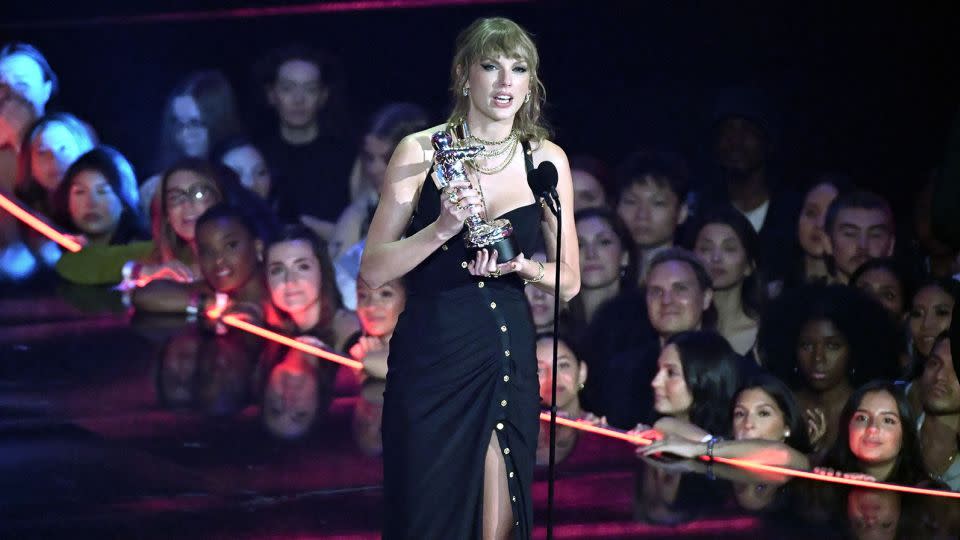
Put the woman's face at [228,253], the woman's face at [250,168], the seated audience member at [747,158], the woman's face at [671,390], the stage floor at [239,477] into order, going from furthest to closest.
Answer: the woman's face at [250,168] → the woman's face at [228,253] → the seated audience member at [747,158] → the woman's face at [671,390] → the stage floor at [239,477]

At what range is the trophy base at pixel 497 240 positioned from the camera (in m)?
3.28

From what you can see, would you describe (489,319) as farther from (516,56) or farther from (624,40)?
(624,40)

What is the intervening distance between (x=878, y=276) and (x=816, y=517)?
168cm

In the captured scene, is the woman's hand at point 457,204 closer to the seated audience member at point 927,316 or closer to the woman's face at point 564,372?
the woman's face at point 564,372

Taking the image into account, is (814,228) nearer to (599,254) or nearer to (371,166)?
(599,254)

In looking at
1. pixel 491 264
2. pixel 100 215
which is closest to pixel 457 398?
pixel 491 264

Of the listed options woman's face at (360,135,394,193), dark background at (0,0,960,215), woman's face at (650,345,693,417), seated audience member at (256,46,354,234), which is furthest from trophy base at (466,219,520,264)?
seated audience member at (256,46,354,234)

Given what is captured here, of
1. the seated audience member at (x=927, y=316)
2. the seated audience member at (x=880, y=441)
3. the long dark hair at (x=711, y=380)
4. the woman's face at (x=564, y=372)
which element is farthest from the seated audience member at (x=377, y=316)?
the seated audience member at (x=927, y=316)

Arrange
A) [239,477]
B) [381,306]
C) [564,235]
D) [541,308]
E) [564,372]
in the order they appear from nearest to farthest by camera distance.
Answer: [564,235]
[239,477]
[564,372]
[541,308]
[381,306]

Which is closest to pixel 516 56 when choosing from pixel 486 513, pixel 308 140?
pixel 486 513

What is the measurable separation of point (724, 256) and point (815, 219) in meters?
0.52

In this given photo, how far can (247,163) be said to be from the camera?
25.1 ft

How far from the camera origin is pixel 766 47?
7.20 m

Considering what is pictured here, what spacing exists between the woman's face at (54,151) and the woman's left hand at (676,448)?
374 cm
